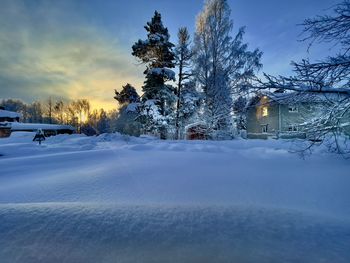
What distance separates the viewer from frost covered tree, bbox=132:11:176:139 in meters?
18.2

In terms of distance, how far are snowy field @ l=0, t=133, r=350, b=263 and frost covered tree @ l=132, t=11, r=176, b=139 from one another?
13819 mm

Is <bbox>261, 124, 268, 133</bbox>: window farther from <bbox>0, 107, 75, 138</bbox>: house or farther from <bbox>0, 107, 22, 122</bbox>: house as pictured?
<bbox>0, 107, 22, 122</bbox>: house

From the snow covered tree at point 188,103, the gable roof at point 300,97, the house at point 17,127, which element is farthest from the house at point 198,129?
the house at point 17,127

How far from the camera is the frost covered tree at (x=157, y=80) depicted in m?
18.2

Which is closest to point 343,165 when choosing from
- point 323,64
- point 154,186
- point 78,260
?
point 323,64

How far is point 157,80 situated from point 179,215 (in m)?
17.4

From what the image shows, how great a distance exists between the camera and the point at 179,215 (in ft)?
7.99

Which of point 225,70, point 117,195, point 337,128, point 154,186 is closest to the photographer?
point 117,195

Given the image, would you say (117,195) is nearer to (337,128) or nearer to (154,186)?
(154,186)

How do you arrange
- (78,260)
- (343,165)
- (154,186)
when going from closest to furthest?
1. (78,260)
2. (154,186)
3. (343,165)

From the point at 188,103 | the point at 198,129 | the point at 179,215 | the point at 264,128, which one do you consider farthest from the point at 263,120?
the point at 179,215

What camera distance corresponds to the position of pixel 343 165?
4664 mm

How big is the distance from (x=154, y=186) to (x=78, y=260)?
1.92 meters

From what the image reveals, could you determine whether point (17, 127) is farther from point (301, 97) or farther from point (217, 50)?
point (301, 97)
